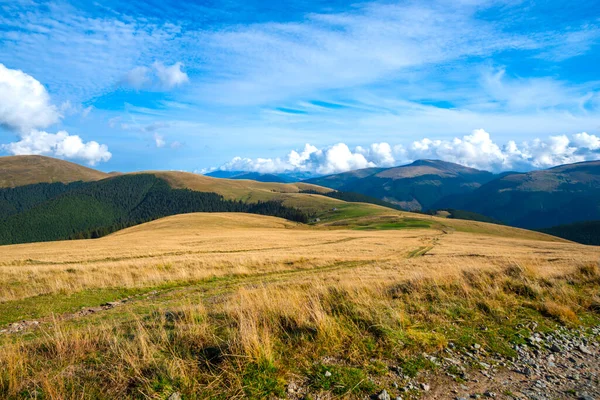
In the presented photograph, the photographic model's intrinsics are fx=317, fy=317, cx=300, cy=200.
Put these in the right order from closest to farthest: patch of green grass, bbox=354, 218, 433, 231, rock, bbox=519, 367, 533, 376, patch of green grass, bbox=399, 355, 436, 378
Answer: patch of green grass, bbox=399, 355, 436, 378
rock, bbox=519, 367, 533, 376
patch of green grass, bbox=354, 218, 433, 231

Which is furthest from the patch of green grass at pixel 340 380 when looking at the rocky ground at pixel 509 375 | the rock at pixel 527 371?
the rock at pixel 527 371

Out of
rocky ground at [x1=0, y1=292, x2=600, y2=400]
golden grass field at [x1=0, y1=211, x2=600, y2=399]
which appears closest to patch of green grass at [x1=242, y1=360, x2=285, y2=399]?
golden grass field at [x1=0, y1=211, x2=600, y2=399]

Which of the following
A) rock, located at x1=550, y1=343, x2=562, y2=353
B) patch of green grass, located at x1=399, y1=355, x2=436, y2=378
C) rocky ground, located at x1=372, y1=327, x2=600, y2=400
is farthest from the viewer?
rock, located at x1=550, y1=343, x2=562, y2=353

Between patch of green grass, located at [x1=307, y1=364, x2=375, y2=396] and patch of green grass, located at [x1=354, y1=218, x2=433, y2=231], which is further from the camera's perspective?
patch of green grass, located at [x1=354, y1=218, x2=433, y2=231]

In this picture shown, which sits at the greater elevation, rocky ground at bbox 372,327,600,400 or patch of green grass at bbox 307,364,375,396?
patch of green grass at bbox 307,364,375,396

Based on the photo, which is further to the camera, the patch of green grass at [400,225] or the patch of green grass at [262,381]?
the patch of green grass at [400,225]

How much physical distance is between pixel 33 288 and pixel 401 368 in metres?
20.0

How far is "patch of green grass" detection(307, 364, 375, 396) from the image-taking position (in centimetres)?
535

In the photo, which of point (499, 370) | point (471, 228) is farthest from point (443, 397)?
point (471, 228)

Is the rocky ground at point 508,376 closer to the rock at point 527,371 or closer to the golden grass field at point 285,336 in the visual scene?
the rock at point 527,371

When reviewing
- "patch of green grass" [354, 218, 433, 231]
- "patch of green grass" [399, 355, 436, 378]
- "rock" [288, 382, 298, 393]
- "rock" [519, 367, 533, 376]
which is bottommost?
"patch of green grass" [354, 218, 433, 231]

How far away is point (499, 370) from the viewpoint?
20.6ft

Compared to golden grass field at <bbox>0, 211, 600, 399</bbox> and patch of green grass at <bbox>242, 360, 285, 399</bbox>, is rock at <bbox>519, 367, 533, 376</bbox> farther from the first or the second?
patch of green grass at <bbox>242, 360, 285, 399</bbox>

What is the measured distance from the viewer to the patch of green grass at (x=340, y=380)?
5.35 m
